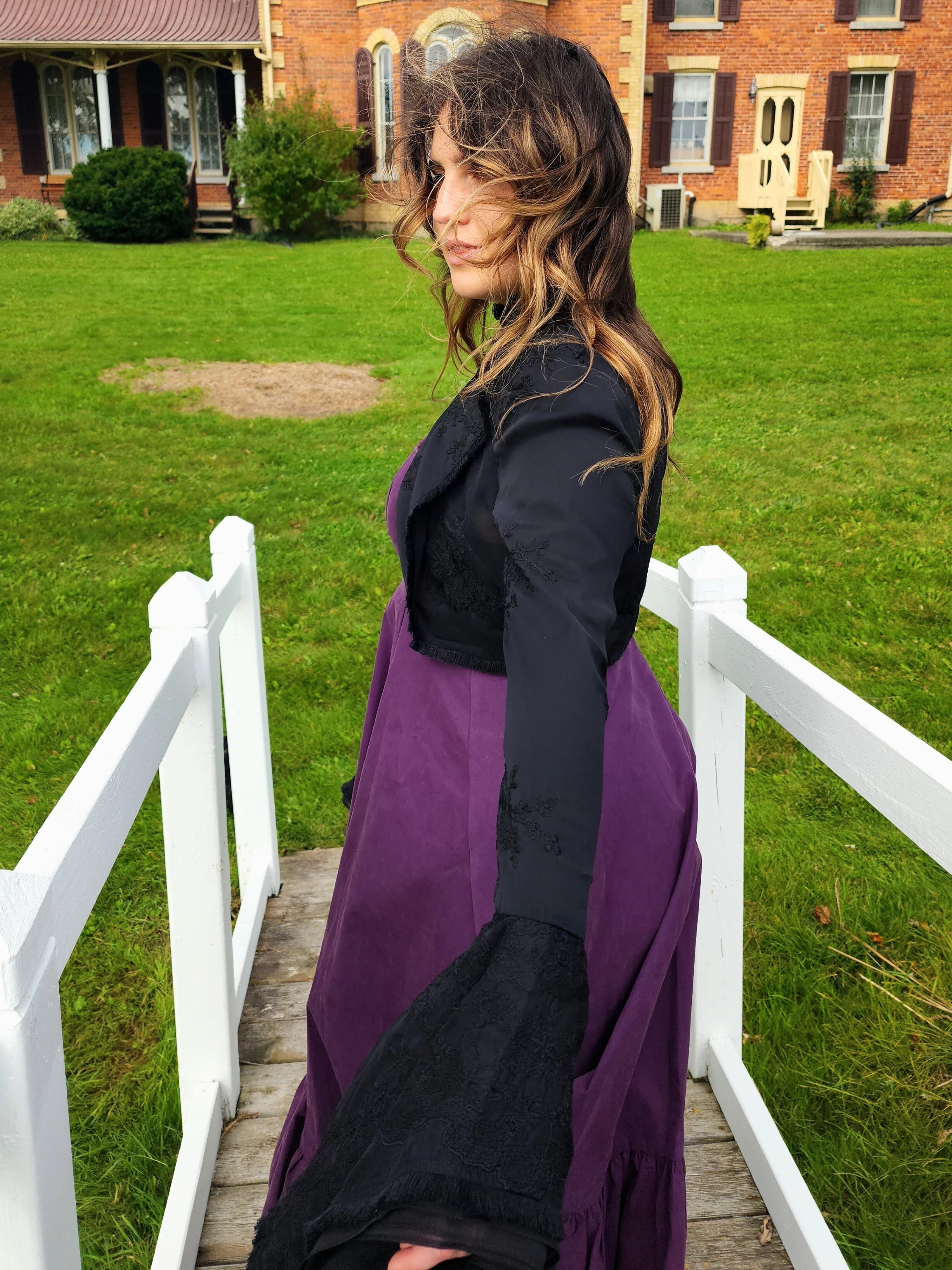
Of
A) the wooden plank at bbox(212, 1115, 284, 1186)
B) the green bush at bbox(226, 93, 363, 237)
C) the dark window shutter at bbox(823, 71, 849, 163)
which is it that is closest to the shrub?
the dark window shutter at bbox(823, 71, 849, 163)

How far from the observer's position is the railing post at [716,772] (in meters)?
2.28

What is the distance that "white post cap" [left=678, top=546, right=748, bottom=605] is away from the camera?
2.25 metres

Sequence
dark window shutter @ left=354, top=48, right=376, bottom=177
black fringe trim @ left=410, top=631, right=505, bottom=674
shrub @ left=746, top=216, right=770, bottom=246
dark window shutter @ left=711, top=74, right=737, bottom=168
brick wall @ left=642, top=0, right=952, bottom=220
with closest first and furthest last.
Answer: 1. black fringe trim @ left=410, top=631, right=505, bottom=674
2. shrub @ left=746, top=216, right=770, bottom=246
3. dark window shutter @ left=354, top=48, right=376, bottom=177
4. brick wall @ left=642, top=0, right=952, bottom=220
5. dark window shutter @ left=711, top=74, right=737, bottom=168

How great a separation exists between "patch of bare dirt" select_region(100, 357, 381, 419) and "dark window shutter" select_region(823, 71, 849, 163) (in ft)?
52.5

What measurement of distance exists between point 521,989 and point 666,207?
22.2 metres

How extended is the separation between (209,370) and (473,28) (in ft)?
27.9

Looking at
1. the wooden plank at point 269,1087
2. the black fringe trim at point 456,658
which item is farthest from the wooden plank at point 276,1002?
the black fringe trim at point 456,658

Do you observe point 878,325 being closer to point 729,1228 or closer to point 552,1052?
point 729,1228

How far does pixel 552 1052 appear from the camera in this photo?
1.00m

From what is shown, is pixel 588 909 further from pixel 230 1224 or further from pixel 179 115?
pixel 179 115

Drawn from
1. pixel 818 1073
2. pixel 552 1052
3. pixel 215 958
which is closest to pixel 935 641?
pixel 818 1073

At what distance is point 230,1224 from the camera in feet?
7.27

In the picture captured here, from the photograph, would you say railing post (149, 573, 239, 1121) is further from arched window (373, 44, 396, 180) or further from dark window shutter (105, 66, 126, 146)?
dark window shutter (105, 66, 126, 146)

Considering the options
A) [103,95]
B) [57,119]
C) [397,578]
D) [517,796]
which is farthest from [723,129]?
[517,796]
